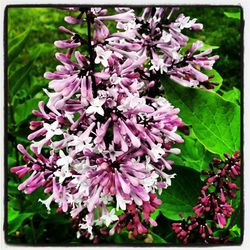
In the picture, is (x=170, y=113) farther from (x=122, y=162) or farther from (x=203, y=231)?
(x=203, y=231)

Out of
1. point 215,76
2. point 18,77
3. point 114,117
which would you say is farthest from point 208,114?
point 18,77

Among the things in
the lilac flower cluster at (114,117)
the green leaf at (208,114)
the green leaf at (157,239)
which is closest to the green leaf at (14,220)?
the lilac flower cluster at (114,117)

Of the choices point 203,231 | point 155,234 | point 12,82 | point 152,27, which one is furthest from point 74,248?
point 152,27

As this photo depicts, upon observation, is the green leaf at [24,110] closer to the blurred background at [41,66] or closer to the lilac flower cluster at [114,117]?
the blurred background at [41,66]

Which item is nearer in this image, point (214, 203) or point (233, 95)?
point (214, 203)

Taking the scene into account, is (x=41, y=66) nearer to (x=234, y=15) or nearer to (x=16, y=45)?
(x=16, y=45)

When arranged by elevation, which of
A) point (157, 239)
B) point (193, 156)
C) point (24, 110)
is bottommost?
point (157, 239)

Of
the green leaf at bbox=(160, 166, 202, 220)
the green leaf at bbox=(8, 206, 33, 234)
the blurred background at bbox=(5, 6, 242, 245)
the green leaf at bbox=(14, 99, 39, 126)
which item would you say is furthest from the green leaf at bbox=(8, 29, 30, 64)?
the green leaf at bbox=(160, 166, 202, 220)

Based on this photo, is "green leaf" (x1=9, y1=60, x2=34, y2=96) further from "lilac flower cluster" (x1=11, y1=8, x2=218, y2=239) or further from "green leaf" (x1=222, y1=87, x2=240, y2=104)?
"green leaf" (x1=222, y1=87, x2=240, y2=104)
